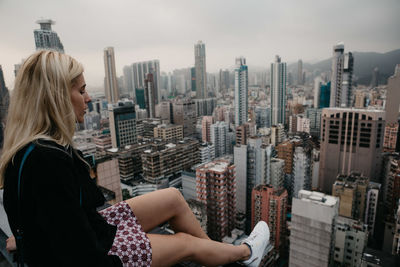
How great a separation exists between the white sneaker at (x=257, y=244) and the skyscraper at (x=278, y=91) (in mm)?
16148

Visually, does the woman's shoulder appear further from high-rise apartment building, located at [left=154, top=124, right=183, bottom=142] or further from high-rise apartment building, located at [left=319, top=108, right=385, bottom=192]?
high-rise apartment building, located at [left=154, top=124, right=183, bottom=142]

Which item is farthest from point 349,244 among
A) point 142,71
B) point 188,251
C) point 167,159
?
point 142,71

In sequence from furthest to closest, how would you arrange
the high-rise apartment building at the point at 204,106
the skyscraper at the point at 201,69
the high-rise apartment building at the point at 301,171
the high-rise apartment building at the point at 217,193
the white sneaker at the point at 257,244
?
the skyscraper at the point at 201,69
the high-rise apartment building at the point at 204,106
the high-rise apartment building at the point at 301,171
the high-rise apartment building at the point at 217,193
the white sneaker at the point at 257,244

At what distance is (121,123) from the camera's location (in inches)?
483

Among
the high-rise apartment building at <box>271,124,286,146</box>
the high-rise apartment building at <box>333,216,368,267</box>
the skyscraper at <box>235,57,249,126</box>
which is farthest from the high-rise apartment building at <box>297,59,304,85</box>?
the high-rise apartment building at <box>333,216,368,267</box>

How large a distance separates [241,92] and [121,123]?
7.01 metres

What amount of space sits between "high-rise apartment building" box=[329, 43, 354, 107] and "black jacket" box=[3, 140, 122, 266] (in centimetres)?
1493

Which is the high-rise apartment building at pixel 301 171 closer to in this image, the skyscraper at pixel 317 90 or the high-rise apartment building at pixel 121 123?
the high-rise apartment building at pixel 121 123

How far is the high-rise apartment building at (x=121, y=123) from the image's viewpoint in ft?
39.7

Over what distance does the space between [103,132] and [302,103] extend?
530 inches

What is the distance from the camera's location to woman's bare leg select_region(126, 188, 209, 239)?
634 mm

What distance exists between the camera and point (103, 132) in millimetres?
14234

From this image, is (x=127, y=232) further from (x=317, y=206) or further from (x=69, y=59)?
(x=317, y=206)

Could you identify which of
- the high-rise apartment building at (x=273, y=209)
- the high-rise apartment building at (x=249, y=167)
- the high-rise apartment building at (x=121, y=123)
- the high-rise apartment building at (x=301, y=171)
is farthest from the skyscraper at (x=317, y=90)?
the high-rise apartment building at (x=273, y=209)
